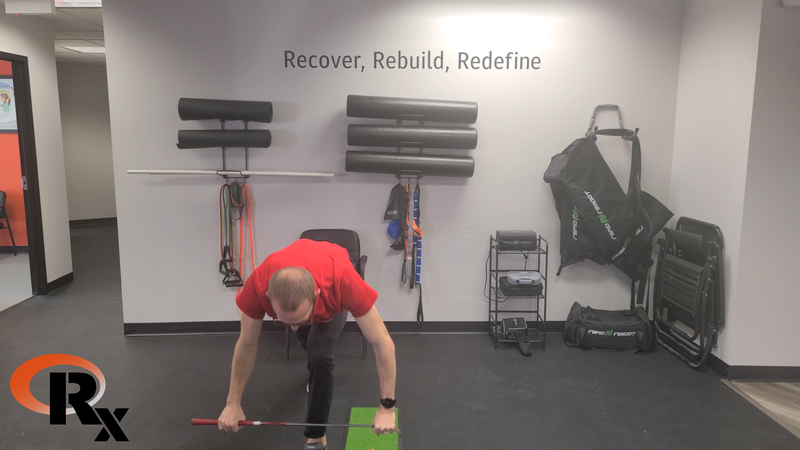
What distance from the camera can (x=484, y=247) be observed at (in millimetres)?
3826

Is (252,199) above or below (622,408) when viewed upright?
above

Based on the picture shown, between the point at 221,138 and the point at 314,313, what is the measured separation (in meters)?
2.08

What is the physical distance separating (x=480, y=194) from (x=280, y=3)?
2.04 m

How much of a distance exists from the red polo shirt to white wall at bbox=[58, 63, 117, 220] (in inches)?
330

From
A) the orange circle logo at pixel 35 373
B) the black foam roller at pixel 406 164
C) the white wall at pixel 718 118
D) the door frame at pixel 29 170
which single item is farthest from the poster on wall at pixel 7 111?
the white wall at pixel 718 118

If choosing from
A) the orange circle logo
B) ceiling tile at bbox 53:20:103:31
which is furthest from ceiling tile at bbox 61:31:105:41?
the orange circle logo

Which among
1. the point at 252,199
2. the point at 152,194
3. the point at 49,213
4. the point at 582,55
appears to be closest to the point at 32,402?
the point at 152,194

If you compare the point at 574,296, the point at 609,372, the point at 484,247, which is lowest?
the point at 609,372

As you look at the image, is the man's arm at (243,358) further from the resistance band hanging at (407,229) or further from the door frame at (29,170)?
the door frame at (29,170)

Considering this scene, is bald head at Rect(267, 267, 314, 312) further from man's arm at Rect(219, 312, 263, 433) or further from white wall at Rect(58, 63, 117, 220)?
white wall at Rect(58, 63, 117, 220)

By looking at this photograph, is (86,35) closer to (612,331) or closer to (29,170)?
(29,170)

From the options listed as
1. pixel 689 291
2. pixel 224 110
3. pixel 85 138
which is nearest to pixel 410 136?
pixel 224 110

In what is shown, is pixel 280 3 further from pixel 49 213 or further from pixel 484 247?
pixel 49 213

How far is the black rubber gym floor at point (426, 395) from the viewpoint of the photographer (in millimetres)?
2430
